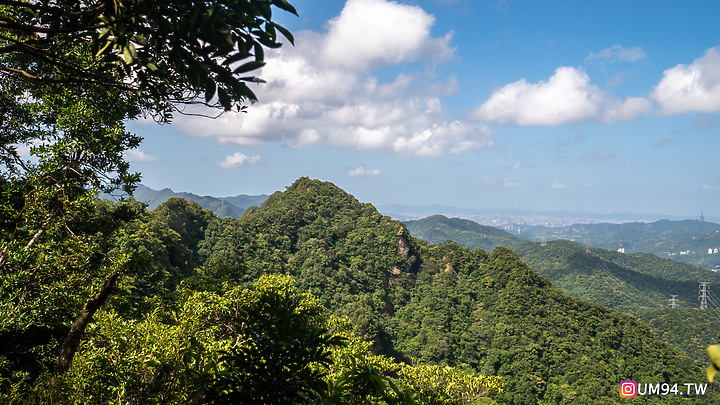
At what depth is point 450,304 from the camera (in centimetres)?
4088

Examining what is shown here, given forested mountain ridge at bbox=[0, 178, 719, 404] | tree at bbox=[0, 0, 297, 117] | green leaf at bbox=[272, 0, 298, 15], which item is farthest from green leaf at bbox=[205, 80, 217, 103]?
forested mountain ridge at bbox=[0, 178, 719, 404]

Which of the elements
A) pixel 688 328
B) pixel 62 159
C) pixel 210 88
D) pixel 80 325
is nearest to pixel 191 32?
pixel 210 88

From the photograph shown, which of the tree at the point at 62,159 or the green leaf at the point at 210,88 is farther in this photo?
the tree at the point at 62,159

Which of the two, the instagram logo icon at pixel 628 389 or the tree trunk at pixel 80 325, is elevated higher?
the tree trunk at pixel 80 325

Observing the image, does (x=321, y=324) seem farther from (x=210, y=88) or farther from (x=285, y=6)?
(x=285, y=6)

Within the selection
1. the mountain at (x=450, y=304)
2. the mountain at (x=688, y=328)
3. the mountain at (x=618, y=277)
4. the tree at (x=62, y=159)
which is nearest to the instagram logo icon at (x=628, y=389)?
the mountain at (x=450, y=304)

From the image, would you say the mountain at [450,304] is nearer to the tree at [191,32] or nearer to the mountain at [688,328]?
the mountain at [688,328]

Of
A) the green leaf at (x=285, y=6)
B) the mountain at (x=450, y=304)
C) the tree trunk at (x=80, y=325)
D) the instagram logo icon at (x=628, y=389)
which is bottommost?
the instagram logo icon at (x=628, y=389)

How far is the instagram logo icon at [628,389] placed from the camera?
25798 mm

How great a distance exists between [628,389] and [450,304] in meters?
17.0

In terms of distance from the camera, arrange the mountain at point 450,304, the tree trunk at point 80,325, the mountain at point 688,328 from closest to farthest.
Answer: the tree trunk at point 80,325 → the mountain at point 450,304 → the mountain at point 688,328

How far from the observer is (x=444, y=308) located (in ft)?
132

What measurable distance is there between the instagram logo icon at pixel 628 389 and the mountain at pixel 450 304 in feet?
2.05

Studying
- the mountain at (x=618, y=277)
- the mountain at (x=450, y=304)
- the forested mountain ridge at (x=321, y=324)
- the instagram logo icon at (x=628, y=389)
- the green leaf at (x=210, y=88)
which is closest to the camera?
the green leaf at (x=210, y=88)
